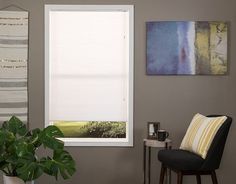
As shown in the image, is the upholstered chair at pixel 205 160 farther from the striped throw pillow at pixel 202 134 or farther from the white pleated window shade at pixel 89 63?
the white pleated window shade at pixel 89 63

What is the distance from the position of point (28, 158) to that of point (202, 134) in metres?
1.97

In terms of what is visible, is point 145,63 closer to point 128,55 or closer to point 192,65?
point 128,55

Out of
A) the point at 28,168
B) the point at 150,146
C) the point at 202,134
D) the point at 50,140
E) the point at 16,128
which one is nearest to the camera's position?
the point at 28,168

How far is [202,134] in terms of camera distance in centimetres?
421

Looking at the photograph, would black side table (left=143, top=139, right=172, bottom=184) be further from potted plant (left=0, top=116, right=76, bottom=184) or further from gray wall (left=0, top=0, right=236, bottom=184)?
potted plant (left=0, top=116, right=76, bottom=184)

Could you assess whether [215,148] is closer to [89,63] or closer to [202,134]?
[202,134]

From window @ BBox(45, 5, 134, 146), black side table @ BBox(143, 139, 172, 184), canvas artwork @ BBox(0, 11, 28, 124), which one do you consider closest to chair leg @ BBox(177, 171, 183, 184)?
black side table @ BBox(143, 139, 172, 184)

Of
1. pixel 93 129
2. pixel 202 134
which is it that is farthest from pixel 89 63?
pixel 202 134

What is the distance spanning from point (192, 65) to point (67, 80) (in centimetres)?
148

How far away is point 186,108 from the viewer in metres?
5.08

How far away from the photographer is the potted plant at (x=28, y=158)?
2799 mm

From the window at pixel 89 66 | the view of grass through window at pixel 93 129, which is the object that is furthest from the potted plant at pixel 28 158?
the view of grass through window at pixel 93 129

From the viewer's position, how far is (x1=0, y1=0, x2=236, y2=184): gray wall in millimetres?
5062

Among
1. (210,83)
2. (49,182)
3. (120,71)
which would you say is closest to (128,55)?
(120,71)
